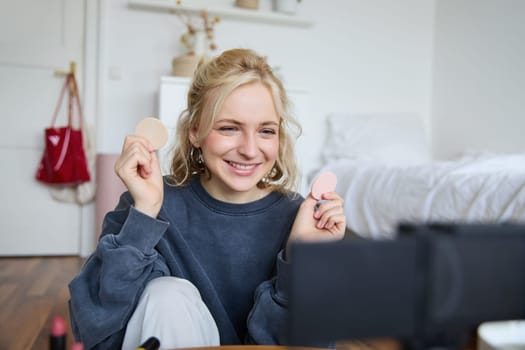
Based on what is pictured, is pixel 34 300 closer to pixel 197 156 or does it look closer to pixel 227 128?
pixel 197 156

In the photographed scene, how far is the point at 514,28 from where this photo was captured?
280cm

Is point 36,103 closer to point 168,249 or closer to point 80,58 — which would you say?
point 80,58

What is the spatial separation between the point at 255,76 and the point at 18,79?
87.1 inches

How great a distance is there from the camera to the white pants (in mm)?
736

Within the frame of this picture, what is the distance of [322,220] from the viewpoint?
0.92 meters

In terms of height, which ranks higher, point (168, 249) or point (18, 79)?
point (18, 79)

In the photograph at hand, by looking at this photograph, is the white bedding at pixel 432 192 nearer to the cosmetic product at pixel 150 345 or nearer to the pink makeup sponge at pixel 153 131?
the pink makeup sponge at pixel 153 131

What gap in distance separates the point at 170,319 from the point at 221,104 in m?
0.47

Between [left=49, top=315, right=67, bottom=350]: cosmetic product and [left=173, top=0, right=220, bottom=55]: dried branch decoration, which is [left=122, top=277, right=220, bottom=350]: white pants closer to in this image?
[left=49, top=315, right=67, bottom=350]: cosmetic product

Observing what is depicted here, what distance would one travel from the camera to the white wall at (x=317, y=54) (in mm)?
2898

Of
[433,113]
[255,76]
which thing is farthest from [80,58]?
[433,113]

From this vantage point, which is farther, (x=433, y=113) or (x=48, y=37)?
(x=433, y=113)

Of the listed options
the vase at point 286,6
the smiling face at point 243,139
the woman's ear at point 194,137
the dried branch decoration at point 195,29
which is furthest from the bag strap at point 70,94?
the smiling face at point 243,139

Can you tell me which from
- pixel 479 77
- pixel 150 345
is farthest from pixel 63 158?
pixel 479 77
